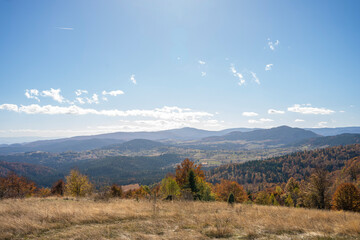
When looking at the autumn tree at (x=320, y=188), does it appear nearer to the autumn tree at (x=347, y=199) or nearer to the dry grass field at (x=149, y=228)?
the autumn tree at (x=347, y=199)

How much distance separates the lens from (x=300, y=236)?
7.08 meters

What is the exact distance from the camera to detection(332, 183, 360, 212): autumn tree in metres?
43.2

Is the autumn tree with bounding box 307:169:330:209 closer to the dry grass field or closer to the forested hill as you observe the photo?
the dry grass field

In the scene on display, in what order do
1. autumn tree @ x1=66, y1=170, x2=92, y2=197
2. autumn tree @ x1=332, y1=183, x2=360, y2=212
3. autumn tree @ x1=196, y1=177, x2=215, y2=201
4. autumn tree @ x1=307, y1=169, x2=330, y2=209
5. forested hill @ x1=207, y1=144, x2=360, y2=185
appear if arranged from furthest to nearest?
forested hill @ x1=207, y1=144, x2=360, y2=185 < autumn tree @ x1=66, y1=170, x2=92, y2=197 < autumn tree @ x1=332, y1=183, x2=360, y2=212 < autumn tree @ x1=307, y1=169, x2=330, y2=209 < autumn tree @ x1=196, y1=177, x2=215, y2=201

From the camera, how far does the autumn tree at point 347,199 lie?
1703 inches

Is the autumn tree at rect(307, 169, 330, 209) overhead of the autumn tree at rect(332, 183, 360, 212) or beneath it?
overhead

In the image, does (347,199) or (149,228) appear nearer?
(149,228)

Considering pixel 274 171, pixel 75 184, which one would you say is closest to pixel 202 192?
pixel 75 184

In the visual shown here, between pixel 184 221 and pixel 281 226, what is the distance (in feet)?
14.3

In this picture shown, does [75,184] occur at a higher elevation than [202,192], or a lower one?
lower

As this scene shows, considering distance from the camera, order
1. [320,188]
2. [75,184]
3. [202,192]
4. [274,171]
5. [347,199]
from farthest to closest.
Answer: [274,171] < [75,184] < [347,199] < [202,192] < [320,188]

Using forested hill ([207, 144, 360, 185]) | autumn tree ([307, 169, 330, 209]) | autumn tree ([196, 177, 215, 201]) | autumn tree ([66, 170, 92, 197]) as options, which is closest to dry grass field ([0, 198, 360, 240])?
autumn tree ([196, 177, 215, 201])

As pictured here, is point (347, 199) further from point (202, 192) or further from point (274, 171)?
point (274, 171)

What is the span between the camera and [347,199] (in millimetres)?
44031
